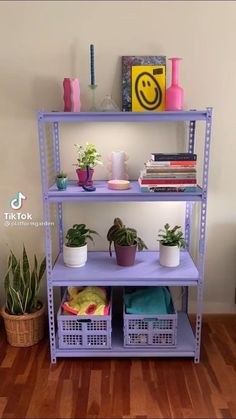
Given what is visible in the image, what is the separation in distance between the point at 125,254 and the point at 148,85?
951 mm

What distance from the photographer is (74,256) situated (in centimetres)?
208

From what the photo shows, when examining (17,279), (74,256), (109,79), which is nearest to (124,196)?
(74,256)

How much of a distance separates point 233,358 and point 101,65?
1.86 metres

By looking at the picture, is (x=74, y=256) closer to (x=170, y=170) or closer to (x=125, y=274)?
(x=125, y=274)

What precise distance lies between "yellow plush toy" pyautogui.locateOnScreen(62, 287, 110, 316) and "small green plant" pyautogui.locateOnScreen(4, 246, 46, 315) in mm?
232

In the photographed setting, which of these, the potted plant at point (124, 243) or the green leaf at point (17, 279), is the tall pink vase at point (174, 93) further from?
the green leaf at point (17, 279)

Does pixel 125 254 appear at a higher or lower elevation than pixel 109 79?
lower

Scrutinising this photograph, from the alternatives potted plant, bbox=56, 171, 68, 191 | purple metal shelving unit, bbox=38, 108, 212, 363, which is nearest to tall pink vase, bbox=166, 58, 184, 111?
purple metal shelving unit, bbox=38, 108, 212, 363

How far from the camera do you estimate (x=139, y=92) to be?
2029mm

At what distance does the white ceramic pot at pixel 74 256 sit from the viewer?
2.07 m

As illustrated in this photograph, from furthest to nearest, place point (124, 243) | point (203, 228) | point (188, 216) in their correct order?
point (188, 216), point (124, 243), point (203, 228)

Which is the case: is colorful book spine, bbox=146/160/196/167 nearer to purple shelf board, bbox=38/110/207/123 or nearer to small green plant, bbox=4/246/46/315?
purple shelf board, bbox=38/110/207/123

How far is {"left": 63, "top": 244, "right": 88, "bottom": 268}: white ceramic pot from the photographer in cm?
207

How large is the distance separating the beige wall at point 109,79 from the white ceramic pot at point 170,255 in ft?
0.93
